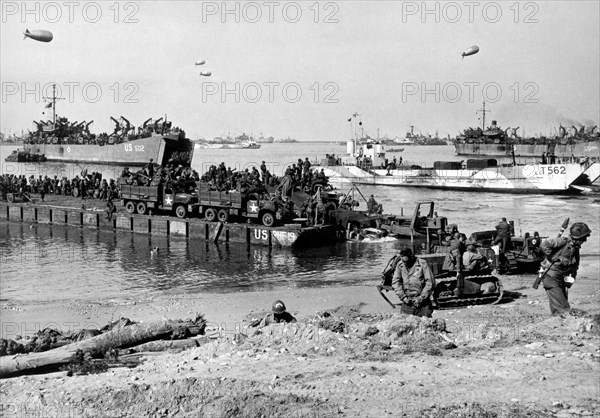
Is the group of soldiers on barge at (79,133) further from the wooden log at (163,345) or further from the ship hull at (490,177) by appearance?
the wooden log at (163,345)

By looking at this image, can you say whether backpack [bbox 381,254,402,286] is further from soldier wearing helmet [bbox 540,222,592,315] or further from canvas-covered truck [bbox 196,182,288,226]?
canvas-covered truck [bbox 196,182,288,226]

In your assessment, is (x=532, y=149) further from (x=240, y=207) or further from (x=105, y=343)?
(x=105, y=343)

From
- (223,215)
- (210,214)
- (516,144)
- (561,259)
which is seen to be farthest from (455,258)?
(516,144)

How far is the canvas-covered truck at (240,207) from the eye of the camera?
2656 cm

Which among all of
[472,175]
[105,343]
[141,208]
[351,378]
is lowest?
[105,343]

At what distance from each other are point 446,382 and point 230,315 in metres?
8.02

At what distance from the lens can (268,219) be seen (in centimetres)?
2664

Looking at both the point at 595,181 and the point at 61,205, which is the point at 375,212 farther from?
the point at 595,181

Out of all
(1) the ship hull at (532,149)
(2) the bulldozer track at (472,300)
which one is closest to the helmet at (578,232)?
(2) the bulldozer track at (472,300)

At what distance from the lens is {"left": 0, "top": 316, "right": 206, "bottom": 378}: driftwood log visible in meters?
8.68

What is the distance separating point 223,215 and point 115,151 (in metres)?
50.6

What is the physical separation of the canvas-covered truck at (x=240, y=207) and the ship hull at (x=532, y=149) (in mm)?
63092

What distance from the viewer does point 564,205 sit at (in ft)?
136

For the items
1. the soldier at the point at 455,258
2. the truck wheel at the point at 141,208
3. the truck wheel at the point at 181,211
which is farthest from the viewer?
the truck wheel at the point at 141,208
